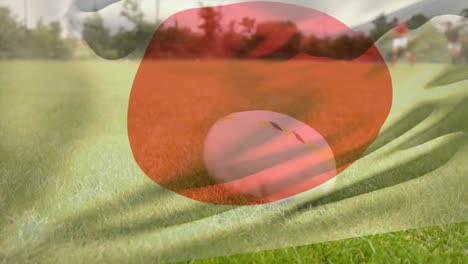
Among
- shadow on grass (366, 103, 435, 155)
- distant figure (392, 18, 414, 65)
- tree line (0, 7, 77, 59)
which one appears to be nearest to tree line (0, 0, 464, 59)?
tree line (0, 7, 77, 59)

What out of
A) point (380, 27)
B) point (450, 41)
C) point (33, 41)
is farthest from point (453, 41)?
point (33, 41)

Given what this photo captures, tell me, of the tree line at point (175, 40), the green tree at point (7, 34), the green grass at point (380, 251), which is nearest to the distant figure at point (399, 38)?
the tree line at point (175, 40)

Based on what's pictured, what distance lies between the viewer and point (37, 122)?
1334 mm

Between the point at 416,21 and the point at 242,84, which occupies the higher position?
the point at 416,21

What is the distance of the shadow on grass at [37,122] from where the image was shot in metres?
1.31

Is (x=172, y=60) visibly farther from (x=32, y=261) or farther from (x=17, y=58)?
(x=32, y=261)

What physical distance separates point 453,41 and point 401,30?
192mm

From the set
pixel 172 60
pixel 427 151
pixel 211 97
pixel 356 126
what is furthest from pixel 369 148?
pixel 172 60

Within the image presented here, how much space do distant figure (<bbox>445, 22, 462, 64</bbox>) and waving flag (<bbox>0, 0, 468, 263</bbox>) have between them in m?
0.02

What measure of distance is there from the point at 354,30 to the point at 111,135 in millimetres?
728

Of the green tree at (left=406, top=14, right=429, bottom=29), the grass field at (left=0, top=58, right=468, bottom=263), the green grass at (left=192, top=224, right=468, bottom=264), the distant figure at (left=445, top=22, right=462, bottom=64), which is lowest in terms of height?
the green grass at (left=192, top=224, right=468, bottom=264)

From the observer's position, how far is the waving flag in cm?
135

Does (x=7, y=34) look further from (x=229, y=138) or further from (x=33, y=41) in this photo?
(x=229, y=138)

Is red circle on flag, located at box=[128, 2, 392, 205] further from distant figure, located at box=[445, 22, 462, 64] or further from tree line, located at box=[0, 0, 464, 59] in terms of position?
distant figure, located at box=[445, 22, 462, 64]
